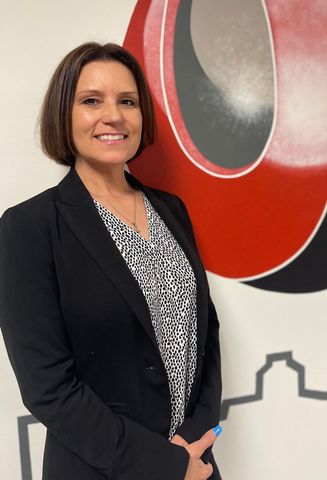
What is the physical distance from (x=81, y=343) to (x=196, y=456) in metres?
0.35

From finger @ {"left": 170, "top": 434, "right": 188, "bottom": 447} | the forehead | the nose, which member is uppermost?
the forehead

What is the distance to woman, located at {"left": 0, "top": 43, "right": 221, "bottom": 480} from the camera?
84 cm

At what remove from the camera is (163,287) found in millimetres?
969

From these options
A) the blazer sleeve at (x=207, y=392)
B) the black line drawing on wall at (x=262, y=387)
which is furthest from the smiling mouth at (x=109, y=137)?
the black line drawing on wall at (x=262, y=387)

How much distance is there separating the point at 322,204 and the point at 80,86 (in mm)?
829

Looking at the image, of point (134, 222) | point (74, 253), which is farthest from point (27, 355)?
point (134, 222)

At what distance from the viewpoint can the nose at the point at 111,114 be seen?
92 cm

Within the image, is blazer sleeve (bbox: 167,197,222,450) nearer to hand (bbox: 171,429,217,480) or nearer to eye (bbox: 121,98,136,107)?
hand (bbox: 171,429,217,480)

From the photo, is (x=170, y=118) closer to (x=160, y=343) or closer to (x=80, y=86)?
(x=80, y=86)

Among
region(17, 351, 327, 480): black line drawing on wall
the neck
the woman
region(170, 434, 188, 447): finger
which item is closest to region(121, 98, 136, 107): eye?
the woman

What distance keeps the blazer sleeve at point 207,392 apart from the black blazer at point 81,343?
0.28ft

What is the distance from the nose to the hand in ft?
2.17

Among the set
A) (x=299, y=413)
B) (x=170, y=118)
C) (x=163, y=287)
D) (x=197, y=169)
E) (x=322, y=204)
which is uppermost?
(x=170, y=118)

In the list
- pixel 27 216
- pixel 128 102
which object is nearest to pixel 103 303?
pixel 27 216
